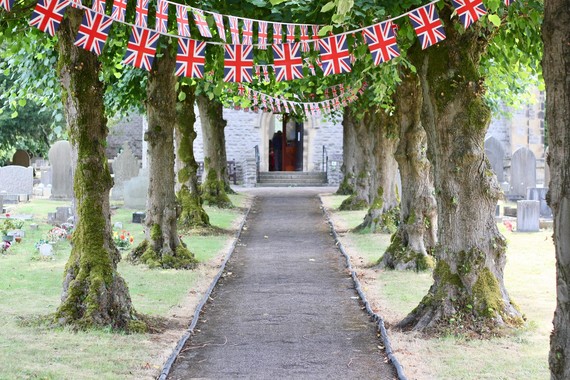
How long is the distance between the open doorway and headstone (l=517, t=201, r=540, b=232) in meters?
29.8

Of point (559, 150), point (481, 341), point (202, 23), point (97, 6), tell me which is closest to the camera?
point (559, 150)

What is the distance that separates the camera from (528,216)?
24000mm

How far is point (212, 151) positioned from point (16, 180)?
6475mm

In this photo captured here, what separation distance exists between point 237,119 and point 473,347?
132 feet

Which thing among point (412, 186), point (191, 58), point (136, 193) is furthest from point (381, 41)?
point (136, 193)

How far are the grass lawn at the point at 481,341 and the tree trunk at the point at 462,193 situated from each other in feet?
1.93

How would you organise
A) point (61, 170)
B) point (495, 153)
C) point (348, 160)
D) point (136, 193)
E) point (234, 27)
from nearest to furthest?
1. point (234, 27)
2. point (136, 193)
3. point (61, 170)
4. point (495, 153)
5. point (348, 160)

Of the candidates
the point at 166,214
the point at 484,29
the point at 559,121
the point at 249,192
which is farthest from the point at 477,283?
the point at 249,192

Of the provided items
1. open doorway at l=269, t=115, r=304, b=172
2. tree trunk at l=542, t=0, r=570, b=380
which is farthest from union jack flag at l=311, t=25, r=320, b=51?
open doorway at l=269, t=115, r=304, b=172

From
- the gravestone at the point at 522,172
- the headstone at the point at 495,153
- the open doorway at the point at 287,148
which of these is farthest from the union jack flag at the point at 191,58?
the open doorway at the point at 287,148

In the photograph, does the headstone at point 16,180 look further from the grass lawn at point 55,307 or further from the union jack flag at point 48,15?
the union jack flag at point 48,15

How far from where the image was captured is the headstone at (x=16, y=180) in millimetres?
32094

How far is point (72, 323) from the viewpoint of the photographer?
11164 mm

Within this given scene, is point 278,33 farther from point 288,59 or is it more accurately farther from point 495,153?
point 495,153
